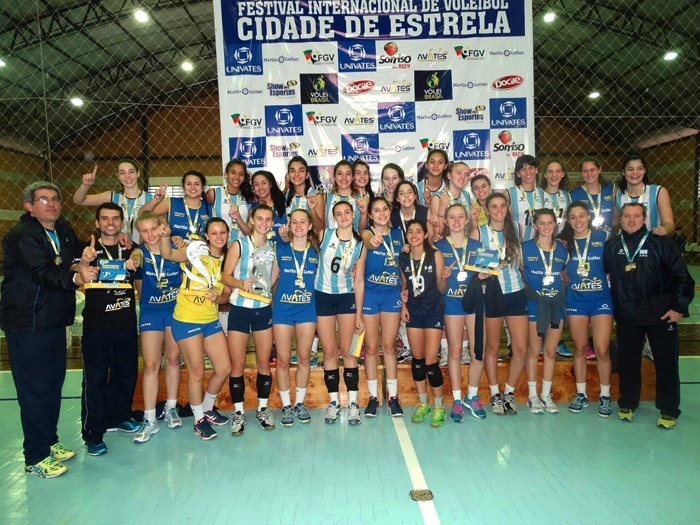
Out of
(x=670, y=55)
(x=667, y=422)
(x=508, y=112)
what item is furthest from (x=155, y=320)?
(x=670, y=55)

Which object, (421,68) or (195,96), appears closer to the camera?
(421,68)

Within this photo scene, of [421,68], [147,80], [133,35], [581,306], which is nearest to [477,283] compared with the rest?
[581,306]

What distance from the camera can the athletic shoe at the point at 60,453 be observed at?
3.05m

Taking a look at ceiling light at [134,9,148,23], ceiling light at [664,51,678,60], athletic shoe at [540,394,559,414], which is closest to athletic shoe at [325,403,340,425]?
athletic shoe at [540,394,559,414]

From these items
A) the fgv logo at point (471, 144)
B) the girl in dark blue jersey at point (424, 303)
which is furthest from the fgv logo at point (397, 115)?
the girl in dark blue jersey at point (424, 303)

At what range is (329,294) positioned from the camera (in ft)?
11.8

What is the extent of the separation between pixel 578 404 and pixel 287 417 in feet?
7.27

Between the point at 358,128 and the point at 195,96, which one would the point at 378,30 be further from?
the point at 195,96

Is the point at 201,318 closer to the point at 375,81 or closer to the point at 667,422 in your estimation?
the point at 375,81

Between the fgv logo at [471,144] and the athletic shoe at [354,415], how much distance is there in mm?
2674

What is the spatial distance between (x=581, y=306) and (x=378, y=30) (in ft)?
10.6

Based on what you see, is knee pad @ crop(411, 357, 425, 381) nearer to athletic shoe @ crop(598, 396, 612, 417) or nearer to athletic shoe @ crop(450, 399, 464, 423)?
athletic shoe @ crop(450, 399, 464, 423)

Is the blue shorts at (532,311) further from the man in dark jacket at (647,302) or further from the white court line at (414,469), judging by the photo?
the white court line at (414,469)

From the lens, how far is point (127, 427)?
3.53 metres
